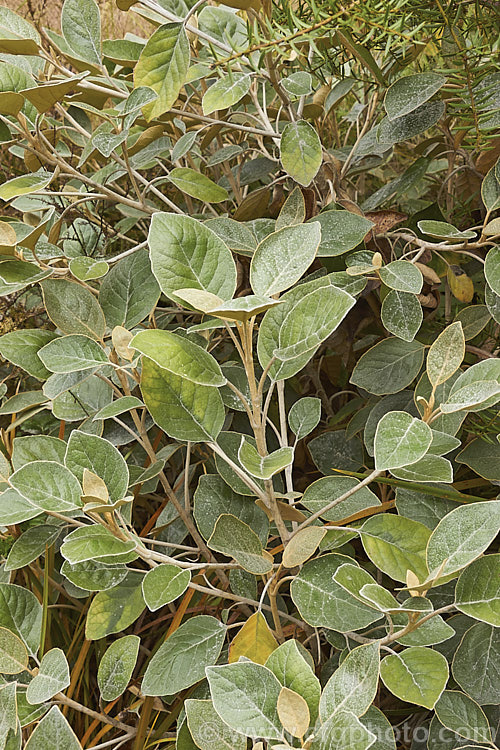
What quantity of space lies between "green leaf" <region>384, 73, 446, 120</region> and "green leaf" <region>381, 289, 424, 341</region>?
0.17 meters

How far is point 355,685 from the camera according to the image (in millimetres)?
429

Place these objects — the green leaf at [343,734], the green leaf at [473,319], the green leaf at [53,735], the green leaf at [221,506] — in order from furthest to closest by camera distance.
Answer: the green leaf at [473,319] < the green leaf at [221,506] < the green leaf at [53,735] < the green leaf at [343,734]

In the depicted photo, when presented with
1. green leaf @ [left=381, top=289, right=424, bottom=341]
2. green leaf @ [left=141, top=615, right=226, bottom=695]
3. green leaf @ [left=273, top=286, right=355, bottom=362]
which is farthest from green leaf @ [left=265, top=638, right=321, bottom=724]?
green leaf @ [left=381, top=289, right=424, bottom=341]

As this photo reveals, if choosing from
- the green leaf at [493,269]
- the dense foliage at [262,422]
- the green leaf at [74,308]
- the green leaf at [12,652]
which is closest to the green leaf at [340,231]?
the dense foliage at [262,422]

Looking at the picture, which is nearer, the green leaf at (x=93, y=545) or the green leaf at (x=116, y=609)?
the green leaf at (x=93, y=545)

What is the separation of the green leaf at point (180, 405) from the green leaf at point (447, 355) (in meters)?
0.18

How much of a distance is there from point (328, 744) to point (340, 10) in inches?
20.8

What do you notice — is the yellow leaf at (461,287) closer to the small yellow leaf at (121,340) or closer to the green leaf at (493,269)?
the green leaf at (493,269)

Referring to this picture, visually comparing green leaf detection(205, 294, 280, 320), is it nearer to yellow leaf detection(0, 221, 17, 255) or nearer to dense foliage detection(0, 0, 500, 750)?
dense foliage detection(0, 0, 500, 750)

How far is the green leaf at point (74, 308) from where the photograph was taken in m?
0.61

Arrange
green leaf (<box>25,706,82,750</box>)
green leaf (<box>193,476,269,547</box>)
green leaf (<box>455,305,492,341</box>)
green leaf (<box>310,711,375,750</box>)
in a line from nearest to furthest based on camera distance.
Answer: green leaf (<box>310,711,375,750</box>) → green leaf (<box>25,706,82,750</box>) → green leaf (<box>193,476,269,547</box>) → green leaf (<box>455,305,492,341</box>)

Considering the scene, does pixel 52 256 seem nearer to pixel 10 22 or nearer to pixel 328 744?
pixel 10 22

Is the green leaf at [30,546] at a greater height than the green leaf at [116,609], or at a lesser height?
greater

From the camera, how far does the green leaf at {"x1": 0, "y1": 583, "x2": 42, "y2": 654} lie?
0.60 metres
